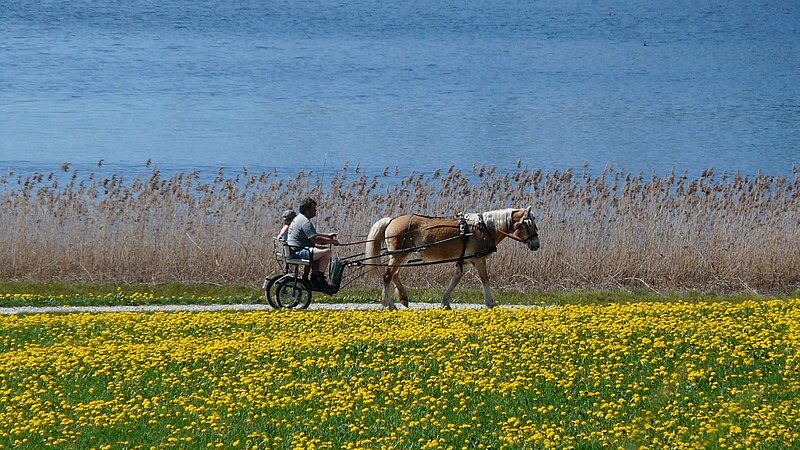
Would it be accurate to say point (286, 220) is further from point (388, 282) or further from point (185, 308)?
point (185, 308)

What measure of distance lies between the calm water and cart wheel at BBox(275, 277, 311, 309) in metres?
26.6

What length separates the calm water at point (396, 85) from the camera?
49.5m

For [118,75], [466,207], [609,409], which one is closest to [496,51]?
[118,75]

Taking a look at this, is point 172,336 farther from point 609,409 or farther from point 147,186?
point 147,186

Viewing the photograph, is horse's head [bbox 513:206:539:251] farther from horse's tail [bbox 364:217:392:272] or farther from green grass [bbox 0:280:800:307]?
horse's tail [bbox 364:217:392:272]

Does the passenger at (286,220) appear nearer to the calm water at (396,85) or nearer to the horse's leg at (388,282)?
the horse's leg at (388,282)

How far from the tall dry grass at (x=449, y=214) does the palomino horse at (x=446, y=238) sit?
378 cm

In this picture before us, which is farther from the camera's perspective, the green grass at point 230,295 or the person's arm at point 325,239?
the green grass at point 230,295

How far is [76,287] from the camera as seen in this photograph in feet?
64.4

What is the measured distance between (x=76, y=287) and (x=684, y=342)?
11407 millimetres

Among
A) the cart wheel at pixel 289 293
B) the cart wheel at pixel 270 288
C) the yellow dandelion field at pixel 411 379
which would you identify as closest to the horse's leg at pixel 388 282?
the yellow dandelion field at pixel 411 379

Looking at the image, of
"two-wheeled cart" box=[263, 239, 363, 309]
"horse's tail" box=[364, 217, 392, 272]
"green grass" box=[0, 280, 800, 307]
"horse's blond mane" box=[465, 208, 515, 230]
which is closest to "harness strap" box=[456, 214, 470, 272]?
"horse's blond mane" box=[465, 208, 515, 230]

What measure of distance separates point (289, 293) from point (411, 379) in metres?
5.56

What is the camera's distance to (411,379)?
37.1 feet
